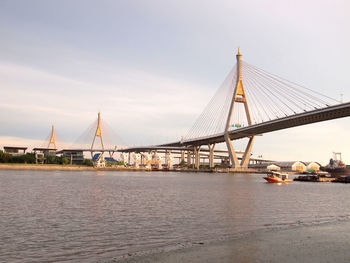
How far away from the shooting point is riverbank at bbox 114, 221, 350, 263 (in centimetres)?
965

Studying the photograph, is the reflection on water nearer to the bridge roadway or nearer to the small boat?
the small boat

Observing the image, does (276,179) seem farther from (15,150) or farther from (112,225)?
(15,150)

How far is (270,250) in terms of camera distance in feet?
35.3

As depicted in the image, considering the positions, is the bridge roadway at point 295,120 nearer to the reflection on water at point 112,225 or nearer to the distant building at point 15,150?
the reflection on water at point 112,225

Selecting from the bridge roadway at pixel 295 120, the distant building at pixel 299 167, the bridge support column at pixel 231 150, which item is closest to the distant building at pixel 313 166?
the distant building at pixel 299 167

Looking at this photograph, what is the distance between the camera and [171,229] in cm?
1505

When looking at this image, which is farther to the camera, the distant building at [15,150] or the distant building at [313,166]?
the distant building at [313,166]

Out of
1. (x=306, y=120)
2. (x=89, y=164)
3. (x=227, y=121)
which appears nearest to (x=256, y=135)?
(x=227, y=121)

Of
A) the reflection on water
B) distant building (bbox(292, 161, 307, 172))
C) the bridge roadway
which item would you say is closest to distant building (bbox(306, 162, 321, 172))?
distant building (bbox(292, 161, 307, 172))

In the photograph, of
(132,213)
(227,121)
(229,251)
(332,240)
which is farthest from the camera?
(227,121)

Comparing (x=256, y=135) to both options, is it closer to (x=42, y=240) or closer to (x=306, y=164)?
(x=42, y=240)

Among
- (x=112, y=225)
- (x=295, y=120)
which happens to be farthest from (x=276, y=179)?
(x=112, y=225)

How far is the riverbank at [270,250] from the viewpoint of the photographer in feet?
31.7

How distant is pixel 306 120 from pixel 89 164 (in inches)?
4507
